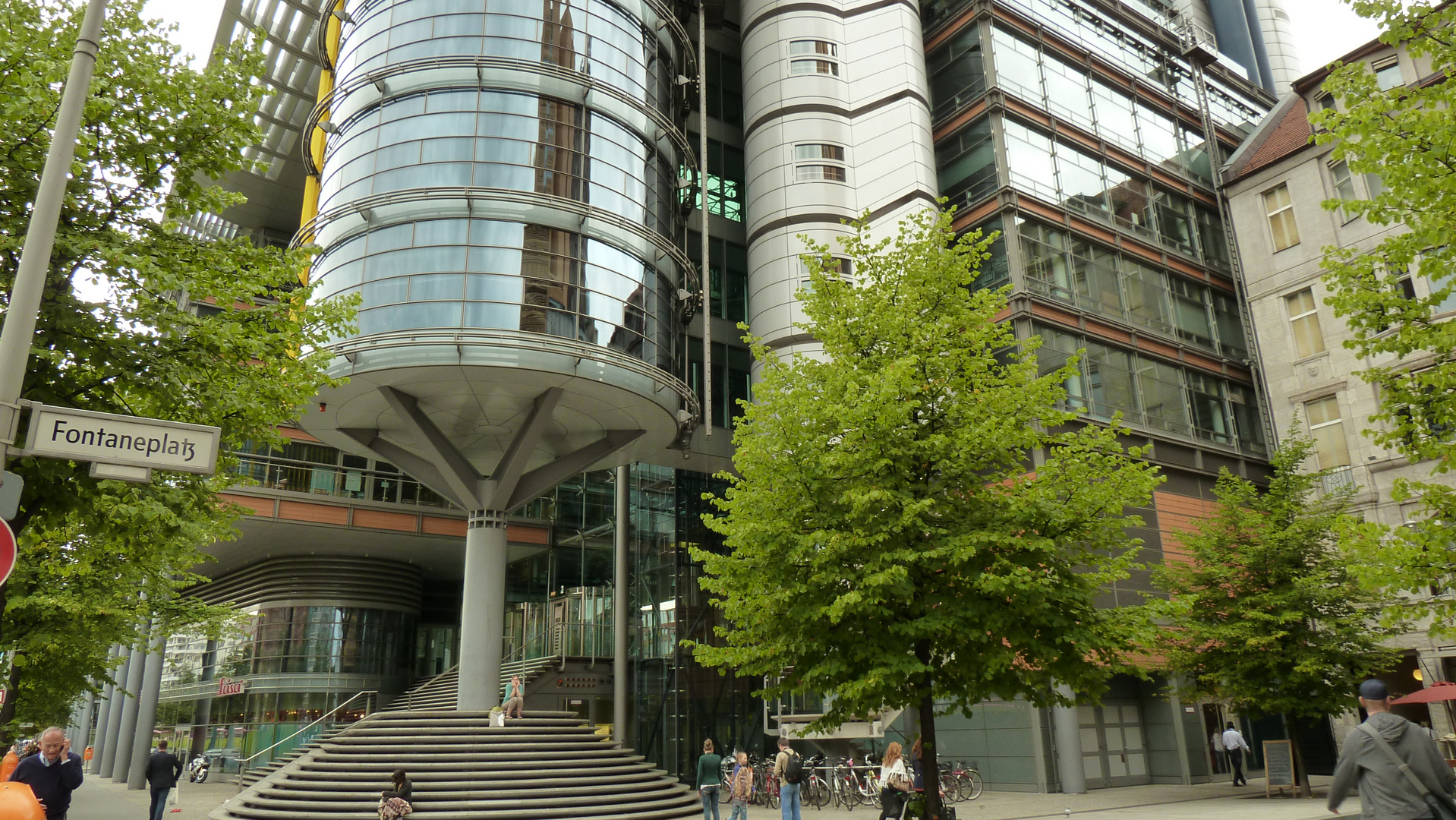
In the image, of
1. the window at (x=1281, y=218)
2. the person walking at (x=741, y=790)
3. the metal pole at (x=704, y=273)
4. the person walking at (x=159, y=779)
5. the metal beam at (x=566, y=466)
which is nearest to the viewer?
the person walking at (x=741, y=790)

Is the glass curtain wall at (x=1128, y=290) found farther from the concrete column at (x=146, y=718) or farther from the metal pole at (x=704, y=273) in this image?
the concrete column at (x=146, y=718)

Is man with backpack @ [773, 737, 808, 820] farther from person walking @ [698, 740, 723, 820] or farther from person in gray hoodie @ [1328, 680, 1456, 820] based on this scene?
person in gray hoodie @ [1328, 680, 1456, 820]

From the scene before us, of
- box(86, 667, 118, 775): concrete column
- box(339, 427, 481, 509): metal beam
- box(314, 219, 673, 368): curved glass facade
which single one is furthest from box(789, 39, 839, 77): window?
box(86, 667, 118, 775): concrete column

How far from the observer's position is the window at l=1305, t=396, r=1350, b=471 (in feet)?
107

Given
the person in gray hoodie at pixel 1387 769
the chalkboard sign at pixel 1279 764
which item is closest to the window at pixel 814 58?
the chalkboard sign at pixel 1279 764

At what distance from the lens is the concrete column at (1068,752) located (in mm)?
24984

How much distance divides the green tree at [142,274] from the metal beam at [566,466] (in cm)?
1426

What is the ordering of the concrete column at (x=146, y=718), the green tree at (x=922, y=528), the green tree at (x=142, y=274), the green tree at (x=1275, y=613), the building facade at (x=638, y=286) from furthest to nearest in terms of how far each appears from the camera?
the concrete column at (x=146, y=718) → the building facade at (x=638, y=286) → the green tree at (x=1275, y=613) → the green tree at (x=922, y=528) → the green tree at (x=142, y=274)

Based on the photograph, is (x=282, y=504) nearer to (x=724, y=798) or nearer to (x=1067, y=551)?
(x=724, y=798)

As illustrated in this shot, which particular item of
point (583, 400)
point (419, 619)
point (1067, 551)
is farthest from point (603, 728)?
point (1067, 551)

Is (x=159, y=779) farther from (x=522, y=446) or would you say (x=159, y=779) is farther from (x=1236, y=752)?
(x=1236, y=752)

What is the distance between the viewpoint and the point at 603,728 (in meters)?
30.8

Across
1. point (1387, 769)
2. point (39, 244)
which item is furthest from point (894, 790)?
point (39, 244)

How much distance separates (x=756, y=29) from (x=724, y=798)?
90.8 feet
